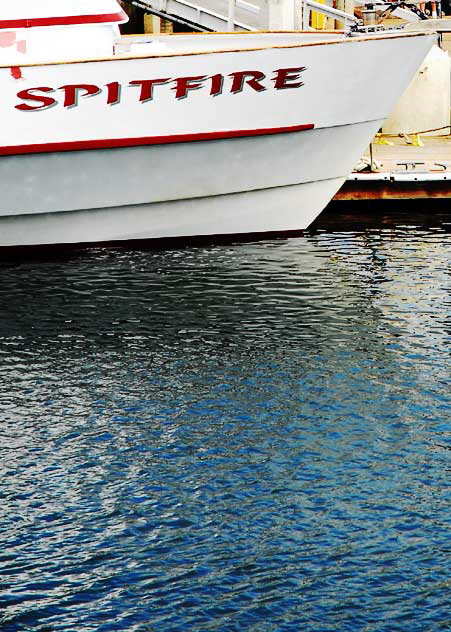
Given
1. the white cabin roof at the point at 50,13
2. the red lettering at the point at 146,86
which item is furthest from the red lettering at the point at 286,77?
the white cabin roof at the point at 50,13

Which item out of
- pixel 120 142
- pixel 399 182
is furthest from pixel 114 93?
pixel 399 182

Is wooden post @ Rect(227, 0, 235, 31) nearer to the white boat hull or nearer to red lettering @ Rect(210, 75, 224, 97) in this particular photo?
the white boat hull

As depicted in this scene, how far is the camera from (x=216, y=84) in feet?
67.1

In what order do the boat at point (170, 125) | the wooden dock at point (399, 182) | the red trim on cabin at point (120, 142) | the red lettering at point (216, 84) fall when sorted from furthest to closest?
the wooden dock at point (399, 182) → the red lettering at point (216, 84) → the red trim on cabin at point (120, 142) → the boat at point (170, 125)

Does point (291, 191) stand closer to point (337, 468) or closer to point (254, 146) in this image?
point (254, 146)

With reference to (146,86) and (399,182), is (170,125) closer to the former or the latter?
(146,86)

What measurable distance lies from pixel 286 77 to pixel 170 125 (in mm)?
2055

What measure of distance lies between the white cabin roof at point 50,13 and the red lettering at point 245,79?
2.52 m

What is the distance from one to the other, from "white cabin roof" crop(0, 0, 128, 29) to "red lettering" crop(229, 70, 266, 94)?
2516 mm

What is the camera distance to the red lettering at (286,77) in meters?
20.7

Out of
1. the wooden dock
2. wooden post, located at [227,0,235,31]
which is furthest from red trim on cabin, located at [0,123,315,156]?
the wooden dock

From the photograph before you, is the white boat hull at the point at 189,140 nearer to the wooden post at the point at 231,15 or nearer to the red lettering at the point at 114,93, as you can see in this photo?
the red lettering at the point at 114,93

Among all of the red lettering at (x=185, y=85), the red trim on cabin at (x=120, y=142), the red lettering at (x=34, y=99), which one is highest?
the red lettering at (x=185, y=85)

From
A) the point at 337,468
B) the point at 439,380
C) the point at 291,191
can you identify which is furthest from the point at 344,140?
the point at 337,468
